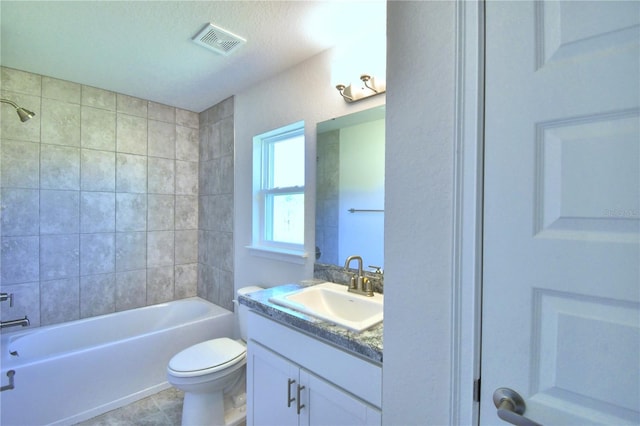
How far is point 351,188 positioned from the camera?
1.73 metres

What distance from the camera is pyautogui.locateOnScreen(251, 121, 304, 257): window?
2.24 m

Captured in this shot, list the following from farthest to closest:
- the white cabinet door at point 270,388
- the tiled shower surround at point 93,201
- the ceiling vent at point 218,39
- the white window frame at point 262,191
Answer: the white window frame at point 262,191 → the tiled shower surround at point 93,201 → the ceiling vent at point 218,39 → the white cabinet door at point 270,388

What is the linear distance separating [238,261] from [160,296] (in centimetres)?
97

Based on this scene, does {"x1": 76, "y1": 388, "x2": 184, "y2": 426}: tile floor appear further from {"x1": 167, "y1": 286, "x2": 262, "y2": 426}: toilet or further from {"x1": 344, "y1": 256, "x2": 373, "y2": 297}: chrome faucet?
{"x1": 344, "y1": 256, "x2": 373, "y2": 297}: chrome faucet

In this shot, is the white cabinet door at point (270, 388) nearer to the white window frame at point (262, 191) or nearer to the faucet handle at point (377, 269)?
the faucet handle at point (377, 269)

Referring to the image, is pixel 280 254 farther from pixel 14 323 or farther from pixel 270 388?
pixel 14 323

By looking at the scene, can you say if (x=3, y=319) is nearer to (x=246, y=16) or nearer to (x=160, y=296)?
(x=160, y=296)

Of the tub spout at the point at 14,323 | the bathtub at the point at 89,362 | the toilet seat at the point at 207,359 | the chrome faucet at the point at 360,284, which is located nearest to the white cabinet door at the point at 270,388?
the toilet seat at the point at 207,359

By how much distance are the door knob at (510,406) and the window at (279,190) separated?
1550 mm

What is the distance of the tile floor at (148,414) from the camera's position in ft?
6.23

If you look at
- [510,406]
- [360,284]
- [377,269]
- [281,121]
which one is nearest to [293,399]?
[360,284]

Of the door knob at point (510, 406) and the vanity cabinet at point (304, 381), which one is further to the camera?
the vanity cabinet at point (304, 381)

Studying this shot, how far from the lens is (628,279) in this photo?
553 millimetres

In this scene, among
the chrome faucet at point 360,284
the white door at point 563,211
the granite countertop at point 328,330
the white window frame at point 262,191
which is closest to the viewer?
the white door at point 563,211
